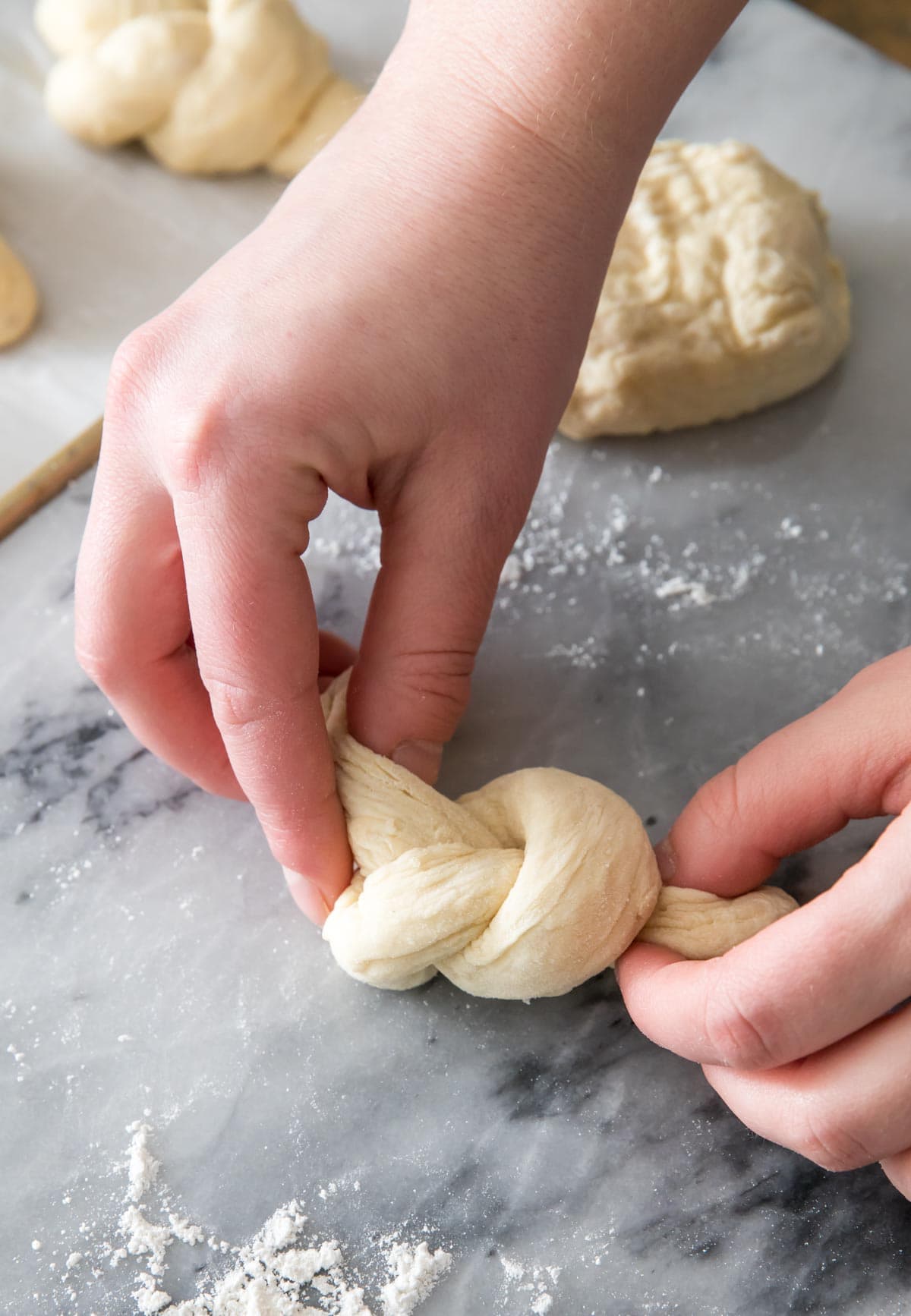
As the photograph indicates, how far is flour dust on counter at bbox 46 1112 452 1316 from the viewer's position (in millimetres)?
1083

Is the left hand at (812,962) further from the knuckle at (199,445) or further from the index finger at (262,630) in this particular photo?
the knuckle at (199,445)

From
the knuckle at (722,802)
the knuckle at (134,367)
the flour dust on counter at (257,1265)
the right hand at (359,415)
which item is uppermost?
the knuckle at (134,367)

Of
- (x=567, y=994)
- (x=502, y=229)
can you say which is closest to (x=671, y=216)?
(x=502, y=229)

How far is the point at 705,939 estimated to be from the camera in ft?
3.68

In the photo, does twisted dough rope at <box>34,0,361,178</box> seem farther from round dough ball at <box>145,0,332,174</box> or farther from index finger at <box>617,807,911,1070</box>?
index finger at <box>617,807,911,1070</box>

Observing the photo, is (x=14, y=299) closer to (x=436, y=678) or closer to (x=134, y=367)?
(x=134, y=367)

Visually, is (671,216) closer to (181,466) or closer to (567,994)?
(181,466)

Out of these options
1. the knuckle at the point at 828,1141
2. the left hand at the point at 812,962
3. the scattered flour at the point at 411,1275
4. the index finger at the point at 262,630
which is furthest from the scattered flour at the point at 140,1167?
the knuckle at the point at 828,1141

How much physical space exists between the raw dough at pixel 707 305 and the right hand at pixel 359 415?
41 cm

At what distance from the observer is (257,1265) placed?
1.11m

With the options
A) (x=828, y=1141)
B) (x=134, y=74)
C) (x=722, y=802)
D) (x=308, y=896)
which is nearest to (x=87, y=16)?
(x=134, y=74)

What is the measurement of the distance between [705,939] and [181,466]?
655mm

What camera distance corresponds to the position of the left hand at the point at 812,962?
0.93 metres

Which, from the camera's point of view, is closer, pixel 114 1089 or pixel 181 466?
pixel 181 466
